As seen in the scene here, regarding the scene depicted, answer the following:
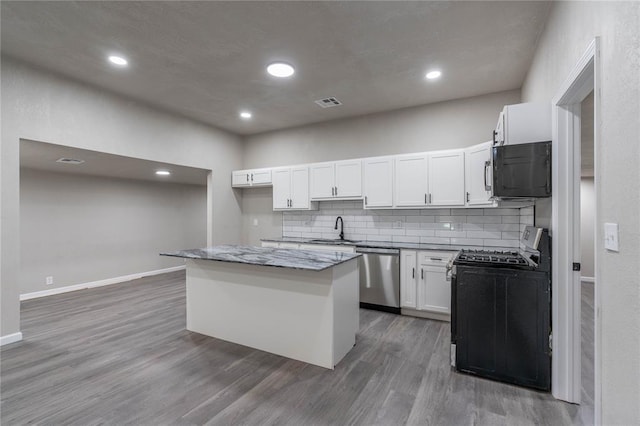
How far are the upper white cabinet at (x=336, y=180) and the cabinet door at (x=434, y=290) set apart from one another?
150 cm

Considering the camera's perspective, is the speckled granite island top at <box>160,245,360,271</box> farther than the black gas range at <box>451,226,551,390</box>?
Yes

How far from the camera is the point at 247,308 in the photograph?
2934 millimetres

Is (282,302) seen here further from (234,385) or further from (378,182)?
(378,182)

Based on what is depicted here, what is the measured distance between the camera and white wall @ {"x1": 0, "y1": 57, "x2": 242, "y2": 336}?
9.69 feet

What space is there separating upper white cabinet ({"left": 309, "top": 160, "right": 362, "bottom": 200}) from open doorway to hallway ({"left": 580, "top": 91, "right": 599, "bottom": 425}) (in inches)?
103

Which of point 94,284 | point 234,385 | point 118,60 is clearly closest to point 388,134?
point 118,60

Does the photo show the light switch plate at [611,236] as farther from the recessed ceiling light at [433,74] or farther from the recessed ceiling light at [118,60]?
the recessed ceiling light at [118,60]

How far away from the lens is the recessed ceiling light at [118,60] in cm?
296

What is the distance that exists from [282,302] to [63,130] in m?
3.17

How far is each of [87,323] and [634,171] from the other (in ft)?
16.2

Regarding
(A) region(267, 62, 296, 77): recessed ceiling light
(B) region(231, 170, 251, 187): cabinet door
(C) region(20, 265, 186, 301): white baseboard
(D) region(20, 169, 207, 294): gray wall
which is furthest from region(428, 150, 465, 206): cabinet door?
(C) region(20, 265, 186, 301): white baseboard

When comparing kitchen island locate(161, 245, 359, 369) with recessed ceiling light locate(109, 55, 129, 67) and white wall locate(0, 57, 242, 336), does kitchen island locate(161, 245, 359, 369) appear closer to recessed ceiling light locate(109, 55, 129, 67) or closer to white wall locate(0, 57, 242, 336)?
white wall locate(0, 57, 242, 336)

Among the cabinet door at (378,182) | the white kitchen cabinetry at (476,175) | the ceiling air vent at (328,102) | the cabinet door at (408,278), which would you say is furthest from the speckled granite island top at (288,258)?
the ceiling air vent at (328,102)

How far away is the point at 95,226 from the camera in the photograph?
18.0 ft
